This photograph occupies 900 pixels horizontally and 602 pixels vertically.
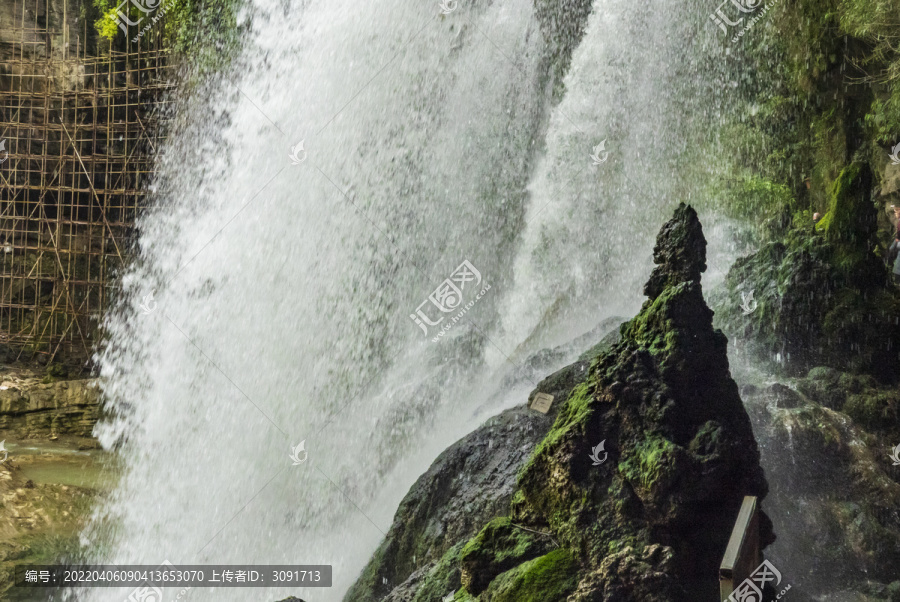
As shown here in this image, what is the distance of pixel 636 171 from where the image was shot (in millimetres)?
9469

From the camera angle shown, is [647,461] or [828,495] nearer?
[647,461]

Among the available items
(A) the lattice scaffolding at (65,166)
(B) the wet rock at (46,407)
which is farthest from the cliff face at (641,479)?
(A) the lattice scaffolding at (65,166)

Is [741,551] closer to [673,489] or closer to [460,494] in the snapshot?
[673,489]

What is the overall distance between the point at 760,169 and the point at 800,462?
215 inches

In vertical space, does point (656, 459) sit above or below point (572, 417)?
below

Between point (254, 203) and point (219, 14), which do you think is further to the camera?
point (219, 14)

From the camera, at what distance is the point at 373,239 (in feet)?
32.1

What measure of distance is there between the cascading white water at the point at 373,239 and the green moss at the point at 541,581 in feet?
14.3

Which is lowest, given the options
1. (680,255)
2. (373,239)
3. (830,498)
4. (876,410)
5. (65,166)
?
(830,498)

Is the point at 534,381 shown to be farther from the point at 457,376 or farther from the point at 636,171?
the point at 636,171

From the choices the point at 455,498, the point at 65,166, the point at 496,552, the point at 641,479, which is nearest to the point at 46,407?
the point at 65,166

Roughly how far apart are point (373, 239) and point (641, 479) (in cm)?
667

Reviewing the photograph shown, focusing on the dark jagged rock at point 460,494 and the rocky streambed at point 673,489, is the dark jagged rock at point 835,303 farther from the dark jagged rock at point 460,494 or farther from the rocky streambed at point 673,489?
the dark jagged rock at point 460,494

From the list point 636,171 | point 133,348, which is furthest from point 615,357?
point 133,348
